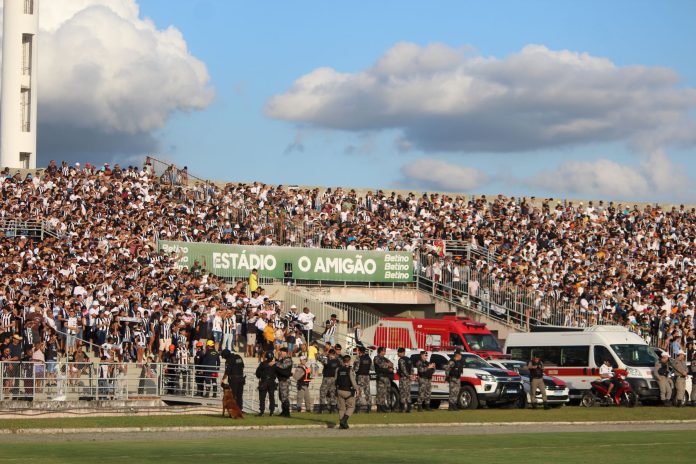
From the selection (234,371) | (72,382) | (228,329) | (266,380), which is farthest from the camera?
(228,329)

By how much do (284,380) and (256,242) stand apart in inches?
687

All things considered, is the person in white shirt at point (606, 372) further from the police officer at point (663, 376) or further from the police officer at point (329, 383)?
the police officer at point (329, 383)

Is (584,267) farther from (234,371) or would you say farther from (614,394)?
(234,371)

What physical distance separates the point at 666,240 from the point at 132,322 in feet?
95.2

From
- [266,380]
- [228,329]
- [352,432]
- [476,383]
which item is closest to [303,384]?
[266,380]

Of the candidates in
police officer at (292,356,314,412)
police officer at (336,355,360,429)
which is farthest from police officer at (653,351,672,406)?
police officer at (336,355,360,429)

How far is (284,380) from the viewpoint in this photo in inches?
1206

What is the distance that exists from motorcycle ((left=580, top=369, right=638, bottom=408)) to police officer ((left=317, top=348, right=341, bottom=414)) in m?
8.35

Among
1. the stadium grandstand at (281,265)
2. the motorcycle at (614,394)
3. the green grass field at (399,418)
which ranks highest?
the stadium grandstand at (281,265)

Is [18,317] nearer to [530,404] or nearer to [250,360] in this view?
[250,360]

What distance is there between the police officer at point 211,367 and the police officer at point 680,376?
42.2 feet

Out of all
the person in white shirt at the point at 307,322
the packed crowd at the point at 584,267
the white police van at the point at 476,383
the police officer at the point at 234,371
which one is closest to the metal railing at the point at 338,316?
the person in white shirt at the point at 307,322

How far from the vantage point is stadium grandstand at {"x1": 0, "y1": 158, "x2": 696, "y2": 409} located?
34531 mm

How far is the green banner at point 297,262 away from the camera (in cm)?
4469
